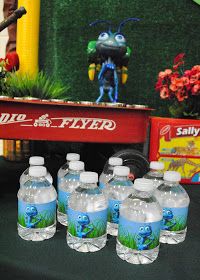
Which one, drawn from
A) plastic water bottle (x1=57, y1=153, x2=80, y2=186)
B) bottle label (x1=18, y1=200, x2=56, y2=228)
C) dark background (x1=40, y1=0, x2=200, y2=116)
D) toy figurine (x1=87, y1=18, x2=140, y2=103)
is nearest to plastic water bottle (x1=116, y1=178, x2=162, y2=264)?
bottle label (x1=18, y1=200, x2=56, y2=228)

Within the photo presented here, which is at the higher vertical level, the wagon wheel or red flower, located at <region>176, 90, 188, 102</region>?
red flower, located at <region>176, 90, 188, 102</region>

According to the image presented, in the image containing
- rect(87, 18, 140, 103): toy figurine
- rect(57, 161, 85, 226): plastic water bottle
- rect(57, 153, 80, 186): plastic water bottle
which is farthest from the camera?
rect(87, 18, 140, 103): toy figurine

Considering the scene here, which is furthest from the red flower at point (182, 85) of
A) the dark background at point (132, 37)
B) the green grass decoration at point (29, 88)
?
the green grass decoration at point (29, 88)

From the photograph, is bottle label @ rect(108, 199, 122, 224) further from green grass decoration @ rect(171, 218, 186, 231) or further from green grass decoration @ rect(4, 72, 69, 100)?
green grass decoration @ rect(4, 72, 69, 100)

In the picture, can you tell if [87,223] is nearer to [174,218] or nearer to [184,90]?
[174,218]

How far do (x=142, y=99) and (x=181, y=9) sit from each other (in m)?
0.60

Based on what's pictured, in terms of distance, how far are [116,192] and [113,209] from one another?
7 cm

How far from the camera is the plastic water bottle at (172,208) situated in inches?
33.0

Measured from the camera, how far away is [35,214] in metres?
0.81

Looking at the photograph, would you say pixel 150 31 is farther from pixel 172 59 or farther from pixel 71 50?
pixel 71 50

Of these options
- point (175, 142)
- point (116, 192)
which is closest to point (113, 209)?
point (116, 192)

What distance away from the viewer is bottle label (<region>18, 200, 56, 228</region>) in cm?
81

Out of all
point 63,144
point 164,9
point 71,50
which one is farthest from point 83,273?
point 164,9

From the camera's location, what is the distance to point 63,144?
202 cm
